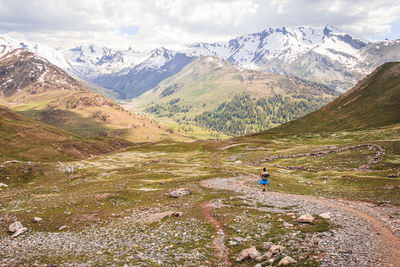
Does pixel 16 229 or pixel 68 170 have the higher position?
pixel 16 229

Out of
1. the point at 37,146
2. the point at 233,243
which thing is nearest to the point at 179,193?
the point at 233,243

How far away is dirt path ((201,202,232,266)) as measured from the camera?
747 inches

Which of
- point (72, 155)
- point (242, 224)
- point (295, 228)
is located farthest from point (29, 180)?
point (72, 155)

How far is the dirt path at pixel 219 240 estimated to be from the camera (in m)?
19.0

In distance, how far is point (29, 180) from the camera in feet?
196

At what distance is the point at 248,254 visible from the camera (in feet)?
61.6

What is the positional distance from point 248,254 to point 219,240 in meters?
4.53

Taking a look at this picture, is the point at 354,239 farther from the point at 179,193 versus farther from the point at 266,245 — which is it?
the point at 179,193

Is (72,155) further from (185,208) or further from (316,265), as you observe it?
(316,265)

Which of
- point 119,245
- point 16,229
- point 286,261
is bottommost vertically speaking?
point 16,229

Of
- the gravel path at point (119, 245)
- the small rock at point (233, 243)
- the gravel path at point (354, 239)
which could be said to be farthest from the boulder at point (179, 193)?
the small rock at point (233, 243)

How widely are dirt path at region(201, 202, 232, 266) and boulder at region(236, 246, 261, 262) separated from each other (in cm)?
88

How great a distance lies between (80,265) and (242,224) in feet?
49.1

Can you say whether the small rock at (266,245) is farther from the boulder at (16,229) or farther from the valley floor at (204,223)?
the boulder at (16,229)
